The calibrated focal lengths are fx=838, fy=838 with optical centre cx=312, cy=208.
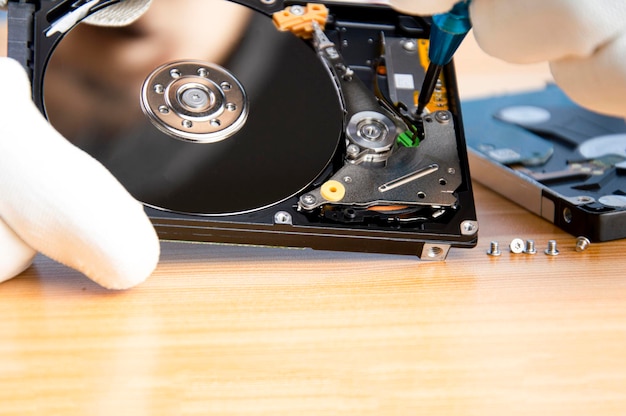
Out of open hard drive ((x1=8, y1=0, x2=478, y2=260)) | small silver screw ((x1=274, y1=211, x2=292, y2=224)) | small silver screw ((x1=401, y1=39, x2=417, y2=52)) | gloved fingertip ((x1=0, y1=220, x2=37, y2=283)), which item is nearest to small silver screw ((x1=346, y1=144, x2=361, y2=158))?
open hard drive ((x1=8, y1=0, x2=478, y2=260))

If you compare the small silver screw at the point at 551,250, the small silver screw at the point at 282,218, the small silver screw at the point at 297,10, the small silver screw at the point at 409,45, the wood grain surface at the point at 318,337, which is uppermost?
the small silver screw at the point at 297,10

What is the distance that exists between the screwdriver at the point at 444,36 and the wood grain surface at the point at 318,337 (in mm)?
201

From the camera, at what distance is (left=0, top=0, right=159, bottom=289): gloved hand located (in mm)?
750

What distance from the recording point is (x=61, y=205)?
0.75 m

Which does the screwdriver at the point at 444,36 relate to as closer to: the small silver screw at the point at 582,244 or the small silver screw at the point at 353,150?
the small silver screw at the point at 353,150

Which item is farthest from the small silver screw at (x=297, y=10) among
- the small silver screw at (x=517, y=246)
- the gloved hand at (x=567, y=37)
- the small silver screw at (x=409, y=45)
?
the small silver screw at (x=517, y=246)

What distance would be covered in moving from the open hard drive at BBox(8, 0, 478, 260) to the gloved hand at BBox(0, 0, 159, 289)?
0.07 metres

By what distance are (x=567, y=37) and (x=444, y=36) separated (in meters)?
0.16

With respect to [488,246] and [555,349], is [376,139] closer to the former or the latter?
[488,246]

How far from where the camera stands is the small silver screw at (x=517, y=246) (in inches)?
38.4

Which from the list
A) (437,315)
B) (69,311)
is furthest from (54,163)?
(437,315)

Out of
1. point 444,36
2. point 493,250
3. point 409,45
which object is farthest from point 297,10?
point 493,250

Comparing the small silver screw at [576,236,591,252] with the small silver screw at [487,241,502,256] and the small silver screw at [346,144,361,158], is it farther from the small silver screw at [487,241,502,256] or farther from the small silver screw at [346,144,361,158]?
the small silver screw at [346,144,361,158]

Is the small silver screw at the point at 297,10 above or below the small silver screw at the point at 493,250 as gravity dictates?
above
